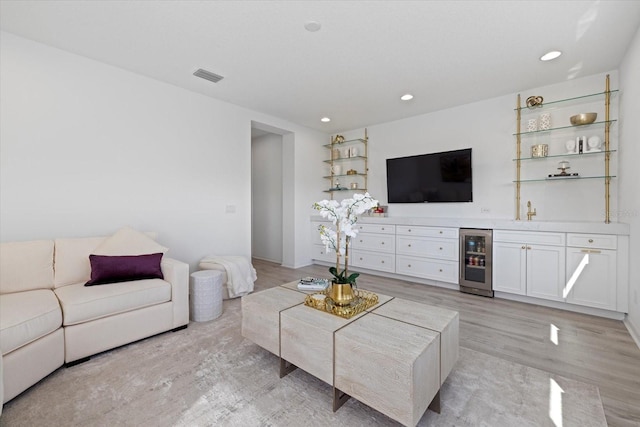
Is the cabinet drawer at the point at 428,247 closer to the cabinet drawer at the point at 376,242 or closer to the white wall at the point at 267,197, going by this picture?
the cabinet drawer at the point at 376,242

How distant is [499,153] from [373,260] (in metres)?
2.33

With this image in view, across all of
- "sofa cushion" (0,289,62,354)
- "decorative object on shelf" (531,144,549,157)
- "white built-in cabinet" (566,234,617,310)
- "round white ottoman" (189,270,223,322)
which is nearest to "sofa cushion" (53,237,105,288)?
"sofa cushion" (0,289,62,354)

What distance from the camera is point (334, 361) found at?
155 cm

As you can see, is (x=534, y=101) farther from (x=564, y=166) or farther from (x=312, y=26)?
(x=312, y=26)

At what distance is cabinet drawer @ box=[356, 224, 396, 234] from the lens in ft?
14.2

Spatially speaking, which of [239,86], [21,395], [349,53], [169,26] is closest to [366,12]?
[349,53]

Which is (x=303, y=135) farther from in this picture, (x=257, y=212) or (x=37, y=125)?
(x=37, y=125)

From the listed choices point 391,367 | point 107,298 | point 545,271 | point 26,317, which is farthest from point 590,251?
point 26,317

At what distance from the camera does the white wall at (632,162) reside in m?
2.37

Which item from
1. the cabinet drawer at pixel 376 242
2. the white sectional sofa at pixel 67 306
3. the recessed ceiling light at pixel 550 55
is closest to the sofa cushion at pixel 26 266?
the white sectional sofa at pixel 67 306

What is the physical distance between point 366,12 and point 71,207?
3193 millimetres

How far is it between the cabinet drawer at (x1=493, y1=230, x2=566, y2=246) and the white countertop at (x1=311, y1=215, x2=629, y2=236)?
5cm

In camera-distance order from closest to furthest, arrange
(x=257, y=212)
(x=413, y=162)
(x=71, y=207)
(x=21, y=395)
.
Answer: (x=21, y=395)
(x=71, y=207)
(x=413, y=162)
(x=257, y=212)

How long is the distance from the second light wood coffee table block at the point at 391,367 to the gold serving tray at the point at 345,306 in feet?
0.52
